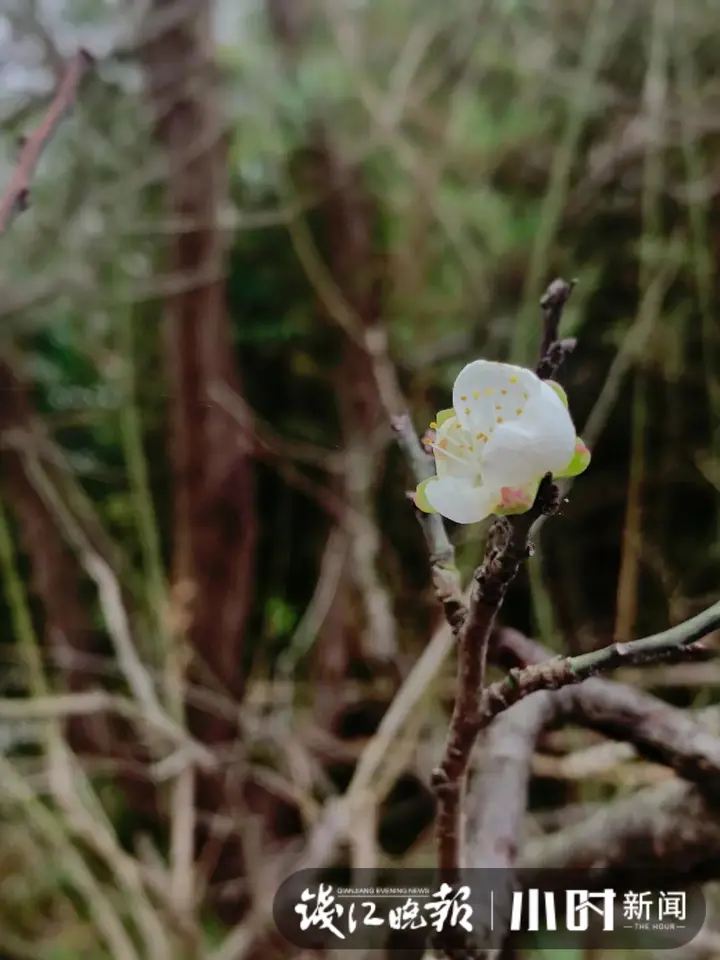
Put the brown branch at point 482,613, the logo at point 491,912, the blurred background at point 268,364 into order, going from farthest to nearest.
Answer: the blurred background at point 268,364 < the logo at point 491,912 < the brown branch at point 482,613

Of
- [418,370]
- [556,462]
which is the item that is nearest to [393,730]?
[418,370]

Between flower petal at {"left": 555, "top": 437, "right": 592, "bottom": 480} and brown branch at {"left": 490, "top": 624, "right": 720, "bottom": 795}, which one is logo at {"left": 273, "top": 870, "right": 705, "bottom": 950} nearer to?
brown branch at {"left": 490, "top": 624, "right": 720, "bottom": 795}

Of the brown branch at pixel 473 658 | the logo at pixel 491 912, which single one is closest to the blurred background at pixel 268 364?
the logo at pixel 491 912

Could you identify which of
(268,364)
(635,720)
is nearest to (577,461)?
(635,720)

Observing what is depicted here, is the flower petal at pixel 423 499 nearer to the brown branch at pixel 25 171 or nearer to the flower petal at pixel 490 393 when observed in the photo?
the flower petal at pixel 490 393

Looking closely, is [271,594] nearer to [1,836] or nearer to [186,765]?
[186,765]

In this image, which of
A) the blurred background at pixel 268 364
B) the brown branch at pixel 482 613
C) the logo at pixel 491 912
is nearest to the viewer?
the brown branch at pixel 482 613

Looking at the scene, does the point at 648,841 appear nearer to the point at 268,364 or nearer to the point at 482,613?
the point at 482,613
